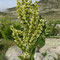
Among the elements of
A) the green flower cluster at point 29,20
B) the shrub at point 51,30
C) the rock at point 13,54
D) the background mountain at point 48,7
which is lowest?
the background mountain at point 48,7

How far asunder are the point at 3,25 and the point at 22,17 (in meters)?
7.89

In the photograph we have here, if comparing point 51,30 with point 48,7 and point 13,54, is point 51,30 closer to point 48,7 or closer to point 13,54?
point 13,54

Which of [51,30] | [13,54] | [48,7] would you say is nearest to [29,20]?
[13,54]

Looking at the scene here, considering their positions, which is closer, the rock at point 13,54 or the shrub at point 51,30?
the rock at point 13,54

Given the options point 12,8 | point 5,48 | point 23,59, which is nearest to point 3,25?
point 5,48

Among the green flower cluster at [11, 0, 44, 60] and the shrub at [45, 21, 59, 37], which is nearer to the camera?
the green flower cluster at [11, 0, 44, 60]

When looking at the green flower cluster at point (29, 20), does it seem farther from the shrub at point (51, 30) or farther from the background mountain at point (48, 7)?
the background mountain at point (48, 7)

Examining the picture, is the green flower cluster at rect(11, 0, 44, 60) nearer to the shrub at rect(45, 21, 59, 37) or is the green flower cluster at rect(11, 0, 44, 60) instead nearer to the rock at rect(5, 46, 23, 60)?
the rock at rect(5, 46, 23, 60)

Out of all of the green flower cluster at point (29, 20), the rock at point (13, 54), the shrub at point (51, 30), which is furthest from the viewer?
the shrub at point (51, 30)

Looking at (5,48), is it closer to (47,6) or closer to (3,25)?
(3,25)

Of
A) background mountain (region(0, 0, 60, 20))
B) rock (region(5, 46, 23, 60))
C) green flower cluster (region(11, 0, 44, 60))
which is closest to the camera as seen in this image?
green flower cluster (region(11, 0, 44, 60))

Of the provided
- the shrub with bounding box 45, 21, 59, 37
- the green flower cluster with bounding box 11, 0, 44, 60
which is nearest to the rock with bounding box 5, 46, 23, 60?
the green flower cluster with bounding box 11, 0, 44, 60

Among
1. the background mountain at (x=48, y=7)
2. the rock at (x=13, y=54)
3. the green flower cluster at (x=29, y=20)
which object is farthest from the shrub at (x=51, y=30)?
the background mountain at (x=48, y=7)

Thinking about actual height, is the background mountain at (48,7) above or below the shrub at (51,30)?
below
